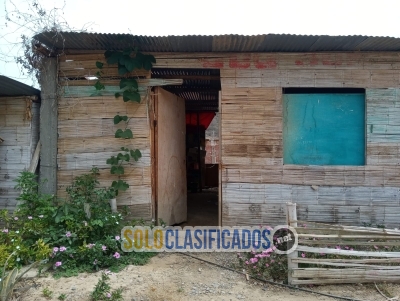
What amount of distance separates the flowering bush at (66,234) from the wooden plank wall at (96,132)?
1.65ft

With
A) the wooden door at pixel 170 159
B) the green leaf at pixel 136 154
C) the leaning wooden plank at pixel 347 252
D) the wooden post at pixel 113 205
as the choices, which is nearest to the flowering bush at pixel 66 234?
the wooden post at pixel 113 205

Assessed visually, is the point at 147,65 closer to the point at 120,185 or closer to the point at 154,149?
the point at 154,149

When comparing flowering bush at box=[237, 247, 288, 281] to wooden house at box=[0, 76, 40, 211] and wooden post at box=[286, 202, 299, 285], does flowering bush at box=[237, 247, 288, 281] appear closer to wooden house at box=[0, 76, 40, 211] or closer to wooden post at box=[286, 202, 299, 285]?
wooden post at box=[286, 202, 299, 285]

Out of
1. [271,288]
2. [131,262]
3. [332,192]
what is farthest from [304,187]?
[131,262]

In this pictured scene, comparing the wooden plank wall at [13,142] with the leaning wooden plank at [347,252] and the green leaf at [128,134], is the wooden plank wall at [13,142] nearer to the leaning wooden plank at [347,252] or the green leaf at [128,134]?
the green leaf at [128,134]

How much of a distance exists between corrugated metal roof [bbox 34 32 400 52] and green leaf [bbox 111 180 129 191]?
1.94m

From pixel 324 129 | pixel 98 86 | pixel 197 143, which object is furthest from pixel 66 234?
pixel 197 143

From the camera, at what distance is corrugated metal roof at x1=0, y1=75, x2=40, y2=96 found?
406 centimetres

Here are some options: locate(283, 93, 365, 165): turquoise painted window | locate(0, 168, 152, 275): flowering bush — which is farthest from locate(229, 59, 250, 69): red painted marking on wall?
locate(0, 168, 152, 275): flowering bush

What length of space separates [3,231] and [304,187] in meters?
4.07

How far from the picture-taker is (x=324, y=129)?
15.5 feet

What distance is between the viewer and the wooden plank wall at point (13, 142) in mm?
4742

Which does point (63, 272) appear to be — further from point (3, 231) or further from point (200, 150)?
point (200, 150)

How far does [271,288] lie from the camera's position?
11.2ft
